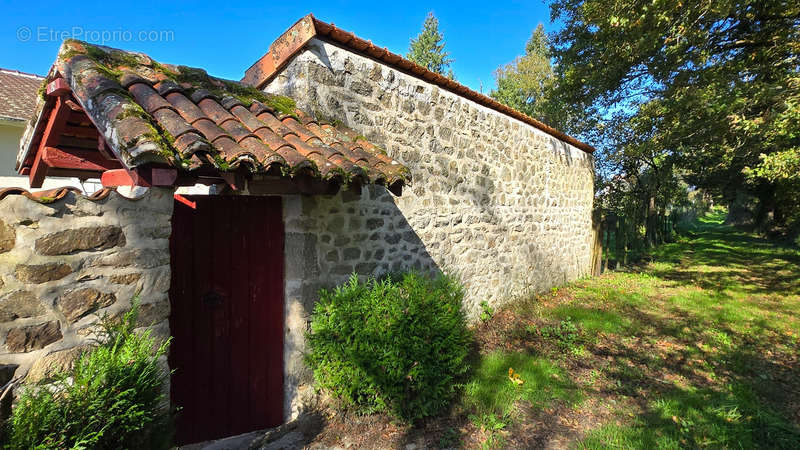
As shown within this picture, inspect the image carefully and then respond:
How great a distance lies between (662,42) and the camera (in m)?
6.86

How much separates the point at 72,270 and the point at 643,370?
5.30 metres

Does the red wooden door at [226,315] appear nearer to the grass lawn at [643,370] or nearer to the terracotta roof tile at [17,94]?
the grass lawn at [643,370]

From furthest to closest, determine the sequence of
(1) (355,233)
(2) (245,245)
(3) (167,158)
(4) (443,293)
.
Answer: (1) (355,233)
(4) (443,293)
(2) (245,245)
(3) (167,158)

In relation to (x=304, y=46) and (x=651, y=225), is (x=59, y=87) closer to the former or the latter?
(x=304, y=46)

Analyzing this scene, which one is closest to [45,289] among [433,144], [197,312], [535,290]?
[197,312]

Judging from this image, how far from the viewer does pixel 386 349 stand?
2.99m

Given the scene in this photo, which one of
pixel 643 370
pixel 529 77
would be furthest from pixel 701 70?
pixel 529 77

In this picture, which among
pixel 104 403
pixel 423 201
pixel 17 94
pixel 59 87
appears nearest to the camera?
pixel 104 403

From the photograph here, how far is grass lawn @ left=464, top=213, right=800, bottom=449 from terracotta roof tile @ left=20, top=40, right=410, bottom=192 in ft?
8.17

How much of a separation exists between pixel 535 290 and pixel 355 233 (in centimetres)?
493

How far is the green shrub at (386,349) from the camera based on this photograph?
2984mm

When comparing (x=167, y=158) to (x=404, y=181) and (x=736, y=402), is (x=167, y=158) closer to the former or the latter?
(x=404, y=181)

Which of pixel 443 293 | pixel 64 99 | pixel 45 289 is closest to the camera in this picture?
pixel 45 289

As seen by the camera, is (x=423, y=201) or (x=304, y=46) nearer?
(x=304, y=46)
